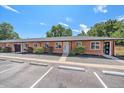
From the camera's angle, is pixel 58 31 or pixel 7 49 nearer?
pixel 7 49

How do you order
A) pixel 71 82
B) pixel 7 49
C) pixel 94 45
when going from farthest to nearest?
pixel 7 49, pixel 94 45, pixel 71 82

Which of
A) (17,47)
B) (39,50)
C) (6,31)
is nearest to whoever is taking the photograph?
(39,50)

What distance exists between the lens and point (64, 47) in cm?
2100

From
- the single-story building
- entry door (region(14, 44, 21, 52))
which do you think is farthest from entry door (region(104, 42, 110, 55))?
entry door (region(14, 44, 21, 52))

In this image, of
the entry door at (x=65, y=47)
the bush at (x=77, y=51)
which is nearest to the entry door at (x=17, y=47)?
the entry door at (x=65, y=47)

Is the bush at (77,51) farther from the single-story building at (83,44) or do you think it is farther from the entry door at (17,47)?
the entry door at (17,47)

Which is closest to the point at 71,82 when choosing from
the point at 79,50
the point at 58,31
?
the point at 79,50

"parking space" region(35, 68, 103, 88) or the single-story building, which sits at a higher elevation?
the single-story building

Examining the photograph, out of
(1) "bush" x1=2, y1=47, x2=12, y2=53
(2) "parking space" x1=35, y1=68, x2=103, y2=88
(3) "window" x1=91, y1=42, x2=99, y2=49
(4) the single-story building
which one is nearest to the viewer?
(2) "parking space" x1=35, y1=68, x2=103, y2=88

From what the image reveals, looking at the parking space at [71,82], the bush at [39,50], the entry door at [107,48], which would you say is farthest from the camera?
the bush at [39,50]

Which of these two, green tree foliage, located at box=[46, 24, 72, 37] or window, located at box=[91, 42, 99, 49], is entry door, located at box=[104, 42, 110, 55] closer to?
window, located at box=[91, 42, 99, 49]

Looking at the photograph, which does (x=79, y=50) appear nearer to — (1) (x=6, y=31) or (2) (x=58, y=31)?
(2) (x=58, y=31)
